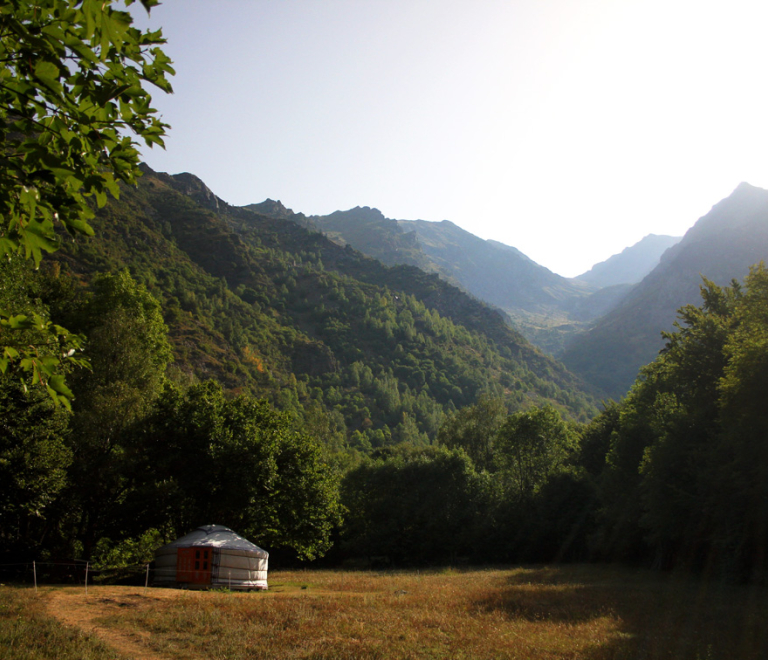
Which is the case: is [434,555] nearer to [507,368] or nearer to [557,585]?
[557,585]

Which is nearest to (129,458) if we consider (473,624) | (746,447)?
(473,624)

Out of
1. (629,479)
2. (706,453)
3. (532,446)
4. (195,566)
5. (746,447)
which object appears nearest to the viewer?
(746,447)

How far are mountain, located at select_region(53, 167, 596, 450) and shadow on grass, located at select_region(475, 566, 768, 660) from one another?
199 feet

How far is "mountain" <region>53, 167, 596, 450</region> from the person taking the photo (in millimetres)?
106375

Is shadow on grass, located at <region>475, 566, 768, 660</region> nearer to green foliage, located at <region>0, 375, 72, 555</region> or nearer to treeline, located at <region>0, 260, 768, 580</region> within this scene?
treeline, located at <region>0, 260, 768, 580</region>

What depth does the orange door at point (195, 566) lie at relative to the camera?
2377cm

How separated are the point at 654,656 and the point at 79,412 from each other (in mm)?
26575

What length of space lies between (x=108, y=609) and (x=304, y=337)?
435ft

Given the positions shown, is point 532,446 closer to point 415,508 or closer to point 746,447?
point 415,508

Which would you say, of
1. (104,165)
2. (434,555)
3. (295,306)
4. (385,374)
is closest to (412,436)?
(385,374)

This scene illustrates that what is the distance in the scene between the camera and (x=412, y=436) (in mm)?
109312

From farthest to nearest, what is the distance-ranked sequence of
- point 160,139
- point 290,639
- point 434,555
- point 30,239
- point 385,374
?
1. point 385,374
2. point 434,555
3. point 290,639
4. point 160,139
5. point 30,239

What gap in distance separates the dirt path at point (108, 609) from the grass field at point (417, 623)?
0.06m

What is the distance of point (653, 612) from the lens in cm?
1552
